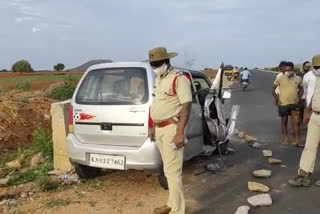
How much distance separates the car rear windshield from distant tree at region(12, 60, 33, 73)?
57.0m

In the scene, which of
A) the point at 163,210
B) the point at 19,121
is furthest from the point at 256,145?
the point at 19,121

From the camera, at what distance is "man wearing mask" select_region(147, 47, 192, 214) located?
172 inches

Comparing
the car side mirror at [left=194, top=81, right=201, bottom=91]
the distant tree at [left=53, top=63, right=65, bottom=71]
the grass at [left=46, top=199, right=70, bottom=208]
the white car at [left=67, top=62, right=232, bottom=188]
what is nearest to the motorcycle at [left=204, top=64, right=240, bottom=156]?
the car side mirror at [left=194, top=81, right=201, bottom=91]

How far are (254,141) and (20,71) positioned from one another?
5496cm

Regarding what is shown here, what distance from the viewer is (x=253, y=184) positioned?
6031 millimetres

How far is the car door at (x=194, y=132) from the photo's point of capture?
6.12 meters

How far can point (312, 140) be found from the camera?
5.97 meters

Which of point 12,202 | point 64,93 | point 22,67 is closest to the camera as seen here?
point 12,202

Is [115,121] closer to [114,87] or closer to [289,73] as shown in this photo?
[114,87]

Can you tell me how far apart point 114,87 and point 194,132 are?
1370 mm

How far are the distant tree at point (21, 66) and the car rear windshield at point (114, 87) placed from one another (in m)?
57.0

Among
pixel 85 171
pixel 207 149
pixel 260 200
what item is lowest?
pixel 260 200

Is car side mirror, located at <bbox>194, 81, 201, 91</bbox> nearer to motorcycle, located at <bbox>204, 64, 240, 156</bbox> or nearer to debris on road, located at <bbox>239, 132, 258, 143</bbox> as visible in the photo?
motorcycle, located at <bbox>204, 64, 240, 156</bbox>

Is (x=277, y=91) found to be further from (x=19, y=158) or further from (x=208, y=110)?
(x=19, y=158)
